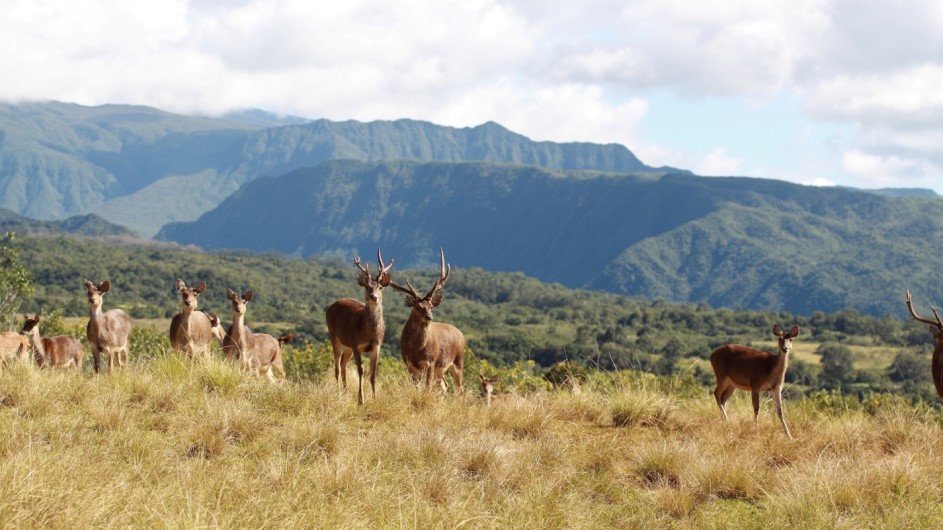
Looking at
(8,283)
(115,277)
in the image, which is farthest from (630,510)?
(115,277)

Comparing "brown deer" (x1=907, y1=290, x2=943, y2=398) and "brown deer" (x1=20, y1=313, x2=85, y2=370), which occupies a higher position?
"brown deer" (x1=907, y1=290, x2=943, y2=398)

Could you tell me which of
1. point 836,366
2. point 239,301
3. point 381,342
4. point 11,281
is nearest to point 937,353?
point 381,342

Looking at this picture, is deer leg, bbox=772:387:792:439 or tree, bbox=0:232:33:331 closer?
deer leg, bbox=772:387:792:439

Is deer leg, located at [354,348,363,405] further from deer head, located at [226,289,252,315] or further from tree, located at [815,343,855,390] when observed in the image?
tree, located at [815,343,855,390]

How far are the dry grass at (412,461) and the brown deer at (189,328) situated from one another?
2.49m

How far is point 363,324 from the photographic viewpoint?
11.2 meters

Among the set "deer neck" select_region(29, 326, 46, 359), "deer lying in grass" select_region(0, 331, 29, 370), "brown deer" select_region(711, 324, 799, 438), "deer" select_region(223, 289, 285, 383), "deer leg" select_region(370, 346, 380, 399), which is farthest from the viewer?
"deer neck" select_region(29, 326, 46, 359)

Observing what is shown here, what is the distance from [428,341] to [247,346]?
471 cm

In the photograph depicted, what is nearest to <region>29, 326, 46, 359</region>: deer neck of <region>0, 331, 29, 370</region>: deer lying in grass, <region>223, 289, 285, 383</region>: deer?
<region>0, 331, 29, 370</region>: deer lying in grass

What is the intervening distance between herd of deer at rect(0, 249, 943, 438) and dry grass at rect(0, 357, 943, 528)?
0.84 meters

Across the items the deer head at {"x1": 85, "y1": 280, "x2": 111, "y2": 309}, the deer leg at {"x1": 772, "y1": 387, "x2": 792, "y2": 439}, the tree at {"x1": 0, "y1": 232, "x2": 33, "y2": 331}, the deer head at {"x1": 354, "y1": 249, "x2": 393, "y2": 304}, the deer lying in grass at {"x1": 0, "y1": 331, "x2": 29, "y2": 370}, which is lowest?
the tree at {"x1": 0, "y1": 232, "x2": 33, "y2": 331}

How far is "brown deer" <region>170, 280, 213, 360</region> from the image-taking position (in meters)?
13.8

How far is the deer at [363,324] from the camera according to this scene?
10.9m

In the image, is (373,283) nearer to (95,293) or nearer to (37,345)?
(95,293)
